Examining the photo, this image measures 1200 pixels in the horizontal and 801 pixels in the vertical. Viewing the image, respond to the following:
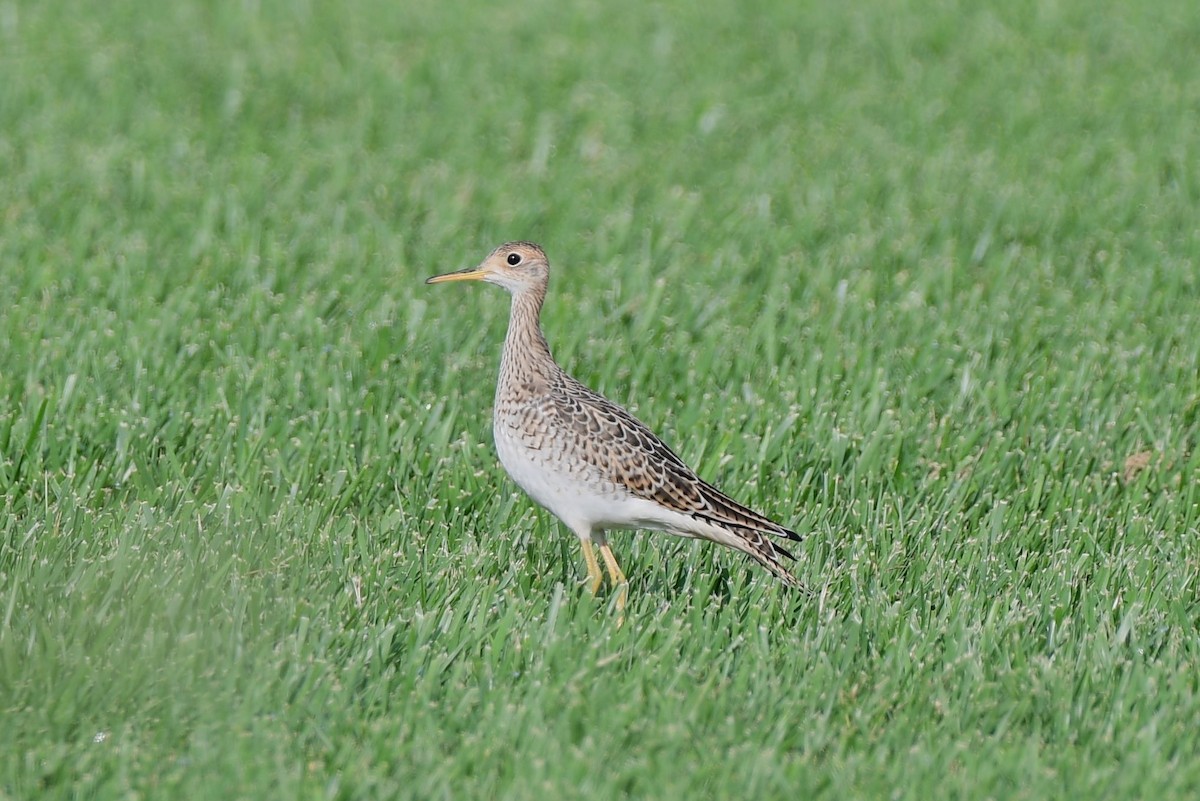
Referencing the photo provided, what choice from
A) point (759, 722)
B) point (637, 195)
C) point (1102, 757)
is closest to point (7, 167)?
point (637, 195)

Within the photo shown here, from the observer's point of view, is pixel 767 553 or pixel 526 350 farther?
pixel 526 350

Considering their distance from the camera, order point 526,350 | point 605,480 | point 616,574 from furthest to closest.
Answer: point 526,350, point 616,574, point 605,480

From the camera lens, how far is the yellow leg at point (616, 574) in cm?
577

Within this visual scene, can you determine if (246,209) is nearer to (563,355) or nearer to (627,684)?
(563,355)

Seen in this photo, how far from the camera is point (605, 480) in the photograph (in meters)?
5.92

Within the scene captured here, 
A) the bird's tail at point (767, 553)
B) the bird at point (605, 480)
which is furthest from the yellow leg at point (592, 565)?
the bird's tail at point (767, 553)

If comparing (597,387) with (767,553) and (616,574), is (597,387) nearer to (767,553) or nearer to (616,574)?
(616,574)

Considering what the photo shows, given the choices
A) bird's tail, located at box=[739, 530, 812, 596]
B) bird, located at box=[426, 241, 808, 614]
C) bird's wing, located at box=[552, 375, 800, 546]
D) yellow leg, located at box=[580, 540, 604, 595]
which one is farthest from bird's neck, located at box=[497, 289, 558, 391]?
bird's tail, located at box=[739, 530, 812, 596]

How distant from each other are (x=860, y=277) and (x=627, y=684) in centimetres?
515

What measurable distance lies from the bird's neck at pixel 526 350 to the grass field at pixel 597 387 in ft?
2.05

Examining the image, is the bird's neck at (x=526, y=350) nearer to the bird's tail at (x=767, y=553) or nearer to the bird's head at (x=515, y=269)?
the bird's head at (x=515, y=269)

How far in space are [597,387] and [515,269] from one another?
162cm

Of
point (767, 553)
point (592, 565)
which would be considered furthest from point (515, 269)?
point (767, 553)

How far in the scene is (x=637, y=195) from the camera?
11.4m
